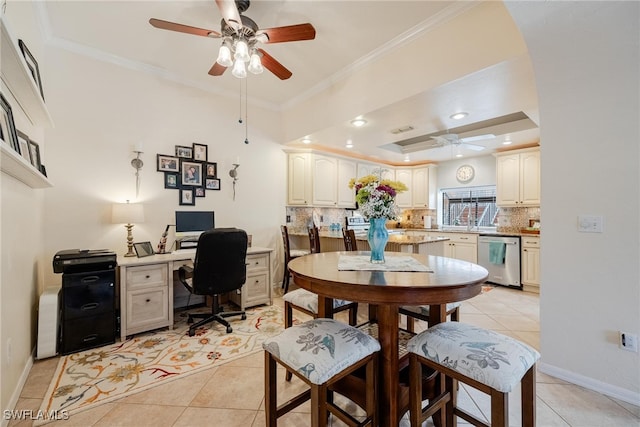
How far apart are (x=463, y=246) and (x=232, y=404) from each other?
4.79 metres

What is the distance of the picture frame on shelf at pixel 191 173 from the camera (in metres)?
3.54

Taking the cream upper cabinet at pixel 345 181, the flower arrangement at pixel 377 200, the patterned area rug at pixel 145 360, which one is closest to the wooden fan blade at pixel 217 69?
the flower arrangement at pixel 377 200

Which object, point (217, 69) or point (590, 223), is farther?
point (217, 69)

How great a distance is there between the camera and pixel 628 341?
1732 mm

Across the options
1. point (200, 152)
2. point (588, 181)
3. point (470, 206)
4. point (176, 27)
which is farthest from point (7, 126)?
point (470, 206)

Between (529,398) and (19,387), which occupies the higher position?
(529,398)

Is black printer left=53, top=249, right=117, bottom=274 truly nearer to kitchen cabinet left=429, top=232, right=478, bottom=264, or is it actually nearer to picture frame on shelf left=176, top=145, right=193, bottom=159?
picture frame on shelf left=176, top=145, right=193, bottom=159

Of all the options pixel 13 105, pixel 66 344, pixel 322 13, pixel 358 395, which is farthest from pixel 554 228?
pixel 66 344

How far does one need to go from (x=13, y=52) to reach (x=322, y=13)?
2174 mm

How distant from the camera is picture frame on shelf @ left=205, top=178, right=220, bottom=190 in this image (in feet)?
12.3

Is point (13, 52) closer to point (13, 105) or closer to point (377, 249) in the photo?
point (13, 105)

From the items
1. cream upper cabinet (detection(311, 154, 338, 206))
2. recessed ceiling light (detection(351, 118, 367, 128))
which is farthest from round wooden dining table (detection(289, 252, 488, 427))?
cream upper cabinet (detection(311, 154, 338, 206))

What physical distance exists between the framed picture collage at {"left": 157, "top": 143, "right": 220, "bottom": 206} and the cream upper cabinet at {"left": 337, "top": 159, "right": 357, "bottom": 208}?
2.37m

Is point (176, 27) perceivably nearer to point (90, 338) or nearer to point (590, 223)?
point (90, 338)
